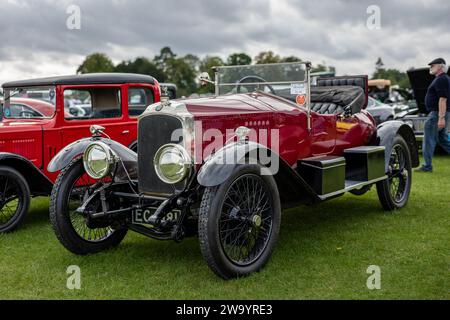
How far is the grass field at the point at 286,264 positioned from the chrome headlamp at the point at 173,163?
781mm

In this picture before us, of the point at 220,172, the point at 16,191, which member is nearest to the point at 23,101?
the point at 16,191

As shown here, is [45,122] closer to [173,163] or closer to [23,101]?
[23,101]

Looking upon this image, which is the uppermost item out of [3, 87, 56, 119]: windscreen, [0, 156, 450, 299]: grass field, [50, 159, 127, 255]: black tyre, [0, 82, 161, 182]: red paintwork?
[3, 87, 56, 119]: windscreen

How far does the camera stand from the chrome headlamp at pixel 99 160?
13.6 feet

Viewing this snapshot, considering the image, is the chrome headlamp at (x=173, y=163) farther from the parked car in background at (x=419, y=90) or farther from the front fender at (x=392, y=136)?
the parked car in background at (x=419, y=90)

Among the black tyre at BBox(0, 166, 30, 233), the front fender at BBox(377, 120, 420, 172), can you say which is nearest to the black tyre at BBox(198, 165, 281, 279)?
the front fender at BBox(377, 120, 420, 172)

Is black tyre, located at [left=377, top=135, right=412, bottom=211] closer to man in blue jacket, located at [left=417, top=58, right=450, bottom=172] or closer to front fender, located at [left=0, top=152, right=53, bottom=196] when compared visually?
man in blue jacket, located at [left=417, top=58, right=450, bottom=172]

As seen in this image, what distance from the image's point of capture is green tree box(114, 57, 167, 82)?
5966 centimetres

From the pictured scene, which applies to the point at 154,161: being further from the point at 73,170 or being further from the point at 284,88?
the point at 284,88

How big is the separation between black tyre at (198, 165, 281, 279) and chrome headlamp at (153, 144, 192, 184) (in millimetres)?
277

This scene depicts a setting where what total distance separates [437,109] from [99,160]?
20.4ft

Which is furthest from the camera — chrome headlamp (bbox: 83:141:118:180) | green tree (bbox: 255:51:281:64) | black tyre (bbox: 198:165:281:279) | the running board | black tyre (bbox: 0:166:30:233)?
green tree (bbox: 255:51:281:64)

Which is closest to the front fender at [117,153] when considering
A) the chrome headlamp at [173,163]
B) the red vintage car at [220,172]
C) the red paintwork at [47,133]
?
the red vintage car at [220,172]
